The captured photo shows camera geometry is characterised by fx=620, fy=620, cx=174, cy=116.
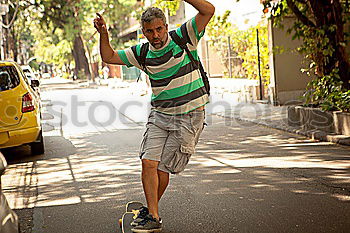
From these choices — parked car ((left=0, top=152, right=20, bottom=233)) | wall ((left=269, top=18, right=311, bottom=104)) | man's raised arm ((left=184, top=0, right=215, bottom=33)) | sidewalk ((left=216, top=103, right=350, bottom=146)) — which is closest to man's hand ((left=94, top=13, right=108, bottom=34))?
man's raised arm ((left=184, top=0, right=215, bottom=33))

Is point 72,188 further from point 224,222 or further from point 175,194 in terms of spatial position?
point 224,222

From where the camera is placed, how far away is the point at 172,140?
5.33 meters

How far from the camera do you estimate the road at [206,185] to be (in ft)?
19.1

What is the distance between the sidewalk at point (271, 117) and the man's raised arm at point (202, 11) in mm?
5691

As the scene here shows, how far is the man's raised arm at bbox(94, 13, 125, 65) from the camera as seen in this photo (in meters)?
5.41

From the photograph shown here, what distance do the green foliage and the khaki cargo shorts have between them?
11894mm

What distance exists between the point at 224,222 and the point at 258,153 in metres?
4.31

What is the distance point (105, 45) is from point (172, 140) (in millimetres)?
1025

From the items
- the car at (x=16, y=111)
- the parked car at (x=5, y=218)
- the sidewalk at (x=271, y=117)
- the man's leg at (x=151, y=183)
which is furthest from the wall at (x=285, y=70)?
the parked car at (x=5, y=218)

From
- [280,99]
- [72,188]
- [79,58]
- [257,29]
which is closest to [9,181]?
[72,188]

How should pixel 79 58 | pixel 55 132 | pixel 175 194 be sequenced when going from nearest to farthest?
1. pixel 175 194
2. pixel 55 132
3. pixel 79 58

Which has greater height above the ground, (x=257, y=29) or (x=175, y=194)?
(x=257, y=29)

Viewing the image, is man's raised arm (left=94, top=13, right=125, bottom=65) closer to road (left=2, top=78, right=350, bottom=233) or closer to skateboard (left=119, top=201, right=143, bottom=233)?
skateboard (left=119, top=201, right=143, bottom=233)

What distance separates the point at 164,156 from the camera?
17.4 feet
